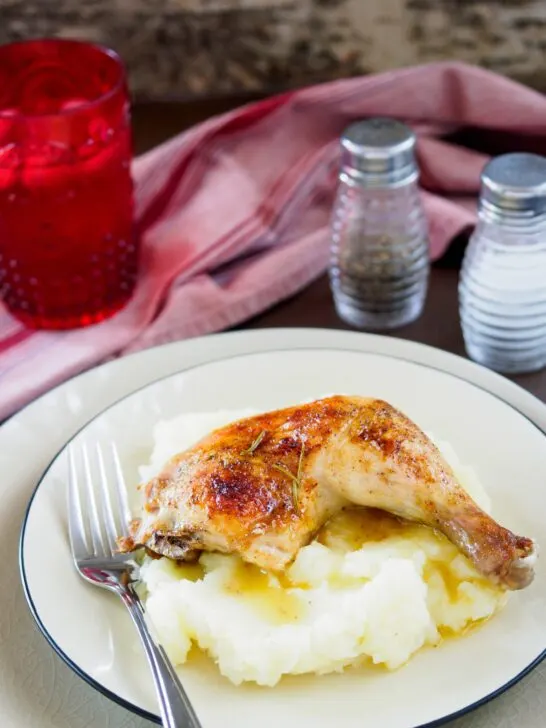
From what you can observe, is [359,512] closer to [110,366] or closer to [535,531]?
[535,531]

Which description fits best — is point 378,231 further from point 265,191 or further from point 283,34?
point 283,34

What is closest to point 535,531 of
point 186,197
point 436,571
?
point 436,571

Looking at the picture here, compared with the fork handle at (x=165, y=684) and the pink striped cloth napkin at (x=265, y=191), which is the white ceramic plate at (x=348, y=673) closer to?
the fork handle at (x=165, y=684)

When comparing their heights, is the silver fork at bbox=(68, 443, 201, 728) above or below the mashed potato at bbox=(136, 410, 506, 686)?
below

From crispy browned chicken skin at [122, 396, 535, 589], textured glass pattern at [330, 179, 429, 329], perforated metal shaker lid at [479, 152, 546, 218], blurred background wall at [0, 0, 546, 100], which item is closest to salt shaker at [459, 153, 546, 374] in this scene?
perforated metal shaker lid at [479, 152, 546, 218]

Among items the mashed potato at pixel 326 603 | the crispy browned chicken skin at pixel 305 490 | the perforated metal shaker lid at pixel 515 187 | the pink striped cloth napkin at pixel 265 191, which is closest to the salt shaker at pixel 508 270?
the perforated metal shaker lid at pixel 515 187

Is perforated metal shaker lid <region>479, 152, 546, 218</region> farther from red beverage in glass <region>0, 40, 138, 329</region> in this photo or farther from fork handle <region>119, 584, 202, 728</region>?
fork handle <region>119, 584, 202, 728</region>
